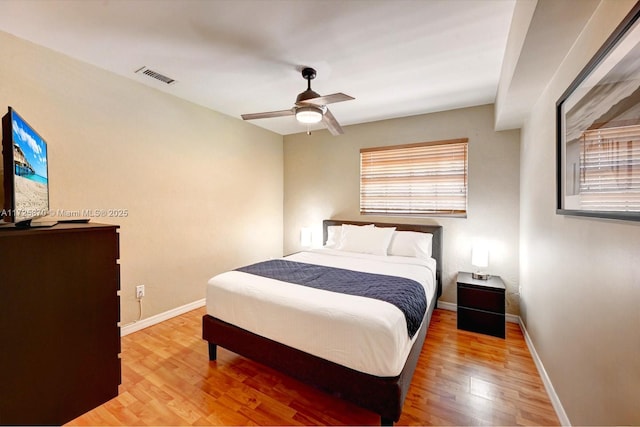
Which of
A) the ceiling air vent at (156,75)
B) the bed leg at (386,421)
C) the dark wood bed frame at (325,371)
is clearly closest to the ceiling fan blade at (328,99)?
the ceiling air vent at (156,75)

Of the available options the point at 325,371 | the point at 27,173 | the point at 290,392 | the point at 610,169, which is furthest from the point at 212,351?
the point at 610,169

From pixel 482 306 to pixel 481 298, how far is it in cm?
8

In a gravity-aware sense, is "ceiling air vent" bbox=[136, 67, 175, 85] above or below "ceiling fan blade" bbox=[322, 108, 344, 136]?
above

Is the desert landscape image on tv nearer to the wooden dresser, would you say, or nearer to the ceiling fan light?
the wooden dresser

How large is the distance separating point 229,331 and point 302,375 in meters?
0.69

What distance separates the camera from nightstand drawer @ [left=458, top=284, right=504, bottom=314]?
8.68 ft

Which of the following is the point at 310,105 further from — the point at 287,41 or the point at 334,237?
the point at 334,237

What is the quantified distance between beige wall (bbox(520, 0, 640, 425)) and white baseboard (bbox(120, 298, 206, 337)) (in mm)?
3528

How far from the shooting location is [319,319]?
1656mm

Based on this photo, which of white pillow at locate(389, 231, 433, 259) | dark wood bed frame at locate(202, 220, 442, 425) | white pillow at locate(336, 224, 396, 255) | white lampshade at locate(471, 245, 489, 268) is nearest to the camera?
dark wood bed frame at locate(202, 220, 442, 425)

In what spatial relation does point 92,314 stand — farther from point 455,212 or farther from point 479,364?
point 455,212

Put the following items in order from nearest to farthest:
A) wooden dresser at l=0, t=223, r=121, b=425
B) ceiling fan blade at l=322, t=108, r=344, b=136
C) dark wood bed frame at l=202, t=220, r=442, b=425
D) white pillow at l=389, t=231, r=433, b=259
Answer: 1. wooden dresser at l=0, t=223, r=121, b=425
2. dark wood bed frame at l=202, t=220, r=442, b=425
3. ceiling fan blade at l=322, t=108, r=344, b=136
4. white pillow at l=389, t=231, r=433, b=259

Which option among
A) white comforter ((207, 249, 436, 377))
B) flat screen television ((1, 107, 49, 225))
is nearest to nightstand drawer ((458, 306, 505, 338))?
white comforter ((207, 249, 436, 377))

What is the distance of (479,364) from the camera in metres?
2.18
